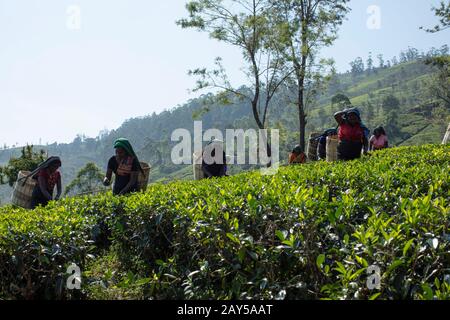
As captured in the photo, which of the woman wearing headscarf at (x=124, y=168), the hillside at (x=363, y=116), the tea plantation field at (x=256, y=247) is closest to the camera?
the tea plantation field at (x=256, y=247)

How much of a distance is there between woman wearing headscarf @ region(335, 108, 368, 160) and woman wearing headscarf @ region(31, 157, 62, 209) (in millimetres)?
5567

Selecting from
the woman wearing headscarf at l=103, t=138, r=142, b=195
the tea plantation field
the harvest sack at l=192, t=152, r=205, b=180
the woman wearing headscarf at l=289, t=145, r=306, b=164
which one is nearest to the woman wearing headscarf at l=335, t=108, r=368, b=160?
the woman wearing headscarf at l=289, t=145, r=306, b=164

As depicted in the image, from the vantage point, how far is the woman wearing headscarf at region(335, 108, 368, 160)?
8.37 meters

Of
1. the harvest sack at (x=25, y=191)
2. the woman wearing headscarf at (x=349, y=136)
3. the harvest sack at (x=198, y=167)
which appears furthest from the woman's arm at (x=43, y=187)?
the woman wearing headscarf at (x=349, y=136)

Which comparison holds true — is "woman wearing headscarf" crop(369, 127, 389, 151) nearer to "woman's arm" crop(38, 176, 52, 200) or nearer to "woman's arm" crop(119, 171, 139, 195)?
"woman's arm" crop(119, 171, 139, 195)

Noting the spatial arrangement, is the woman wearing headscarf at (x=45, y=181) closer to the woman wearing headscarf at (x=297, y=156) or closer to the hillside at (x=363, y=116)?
the woman wearing headscarf at (x=297, y=156)

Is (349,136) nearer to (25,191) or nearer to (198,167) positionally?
(198,167)

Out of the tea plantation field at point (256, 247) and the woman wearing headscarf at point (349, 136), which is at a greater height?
the woman wearing headscarf at point (349, 136)

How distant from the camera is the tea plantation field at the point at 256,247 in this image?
7.89 feet

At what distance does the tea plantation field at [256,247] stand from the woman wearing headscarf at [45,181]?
3.30 m

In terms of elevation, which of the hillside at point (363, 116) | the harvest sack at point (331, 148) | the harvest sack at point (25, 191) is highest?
the hillside at point (363, 116)

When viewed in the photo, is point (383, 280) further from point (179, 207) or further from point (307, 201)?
point (179, 207)
